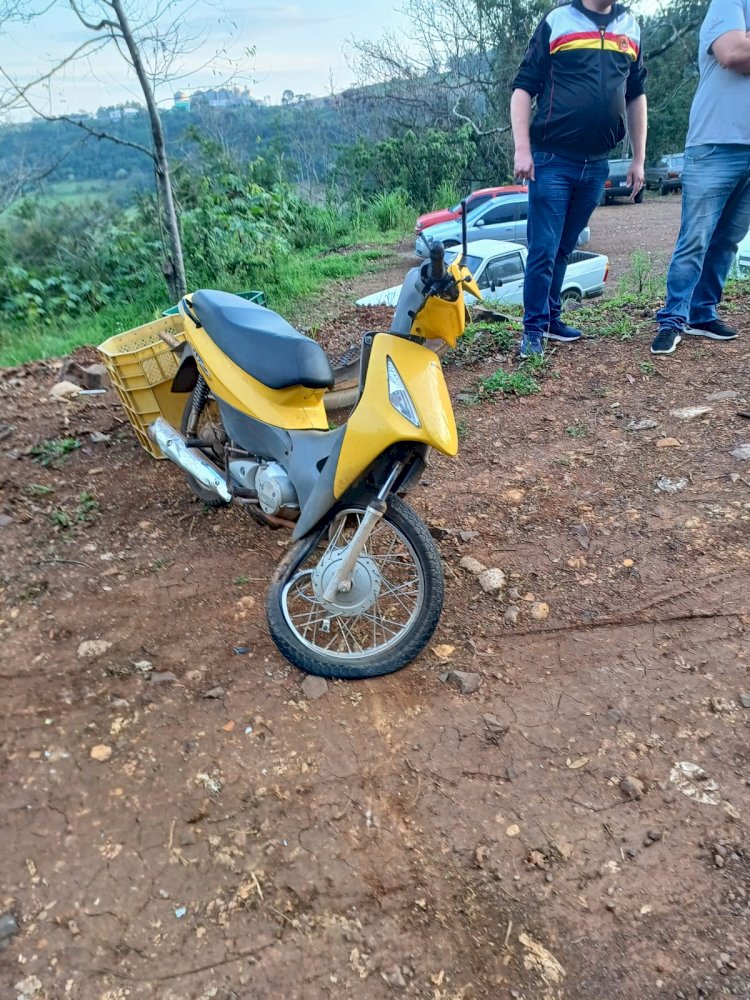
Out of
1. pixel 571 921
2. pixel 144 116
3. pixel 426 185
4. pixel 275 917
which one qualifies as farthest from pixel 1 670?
pixel 426 185

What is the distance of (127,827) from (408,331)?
1.72 metres

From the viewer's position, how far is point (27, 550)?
324cm

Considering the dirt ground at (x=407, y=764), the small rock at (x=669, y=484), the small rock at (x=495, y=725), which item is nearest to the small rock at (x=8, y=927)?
the dirt ground at (x=407, y=764)

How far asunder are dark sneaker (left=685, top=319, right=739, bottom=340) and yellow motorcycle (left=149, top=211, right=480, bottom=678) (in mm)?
2999

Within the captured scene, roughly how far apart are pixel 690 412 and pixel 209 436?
8.58 ft

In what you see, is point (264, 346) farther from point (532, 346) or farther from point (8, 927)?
point (532, 346)

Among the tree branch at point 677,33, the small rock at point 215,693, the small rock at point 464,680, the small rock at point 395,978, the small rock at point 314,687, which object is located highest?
the tree branch at point 677,33

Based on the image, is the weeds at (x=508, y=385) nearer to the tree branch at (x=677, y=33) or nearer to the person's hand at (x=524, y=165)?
the person's hand at (x=524, y=165)

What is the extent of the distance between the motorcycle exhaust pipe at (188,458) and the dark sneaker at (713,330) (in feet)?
11.2

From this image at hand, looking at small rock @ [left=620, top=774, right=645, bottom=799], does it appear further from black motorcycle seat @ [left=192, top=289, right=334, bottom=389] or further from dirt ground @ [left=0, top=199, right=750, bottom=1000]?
black motorcycle seat @ [left=192, top=289, right=334, bottom=389]

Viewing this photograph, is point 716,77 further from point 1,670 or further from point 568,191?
point 1,670

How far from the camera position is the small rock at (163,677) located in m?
2.48

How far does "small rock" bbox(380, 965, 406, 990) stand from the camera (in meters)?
1.61

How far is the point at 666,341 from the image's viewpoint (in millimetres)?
4504
